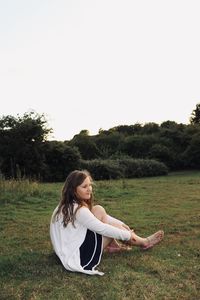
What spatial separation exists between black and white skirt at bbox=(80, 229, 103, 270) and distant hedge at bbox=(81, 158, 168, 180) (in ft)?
68.6

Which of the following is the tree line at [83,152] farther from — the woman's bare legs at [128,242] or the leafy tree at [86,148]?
the woman's bare legs at [128,242]

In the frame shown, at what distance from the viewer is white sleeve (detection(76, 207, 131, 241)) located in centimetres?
521

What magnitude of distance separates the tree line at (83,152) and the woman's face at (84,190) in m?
14.4

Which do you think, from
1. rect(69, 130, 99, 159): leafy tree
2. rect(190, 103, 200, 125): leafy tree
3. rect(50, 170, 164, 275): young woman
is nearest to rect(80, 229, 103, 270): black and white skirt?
rect(50, 170, 164, 275): young woman

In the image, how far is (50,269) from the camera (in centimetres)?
523

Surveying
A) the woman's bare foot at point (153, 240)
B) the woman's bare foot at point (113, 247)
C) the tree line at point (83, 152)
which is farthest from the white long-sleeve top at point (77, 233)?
the tree line at point (83, 152)

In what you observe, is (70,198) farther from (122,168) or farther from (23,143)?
(122,168)

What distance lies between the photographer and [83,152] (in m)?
36.9

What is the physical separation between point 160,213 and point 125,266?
4.56 metres

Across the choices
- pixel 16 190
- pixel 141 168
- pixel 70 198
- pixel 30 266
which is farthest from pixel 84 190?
pixel 141 168

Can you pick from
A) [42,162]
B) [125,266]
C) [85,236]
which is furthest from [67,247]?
[42,162]

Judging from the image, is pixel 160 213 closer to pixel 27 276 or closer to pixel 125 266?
pixel 125 266

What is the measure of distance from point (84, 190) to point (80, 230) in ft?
1.58

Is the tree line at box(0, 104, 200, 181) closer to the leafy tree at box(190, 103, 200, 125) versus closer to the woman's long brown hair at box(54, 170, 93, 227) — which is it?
the leafy tree at box(190, 103, 200, 125)
